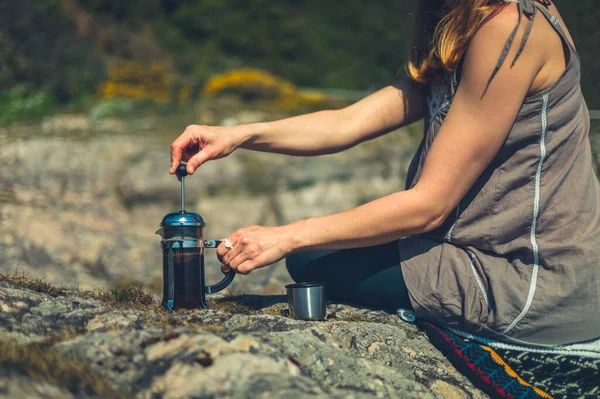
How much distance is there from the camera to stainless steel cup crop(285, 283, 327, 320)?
2494mm

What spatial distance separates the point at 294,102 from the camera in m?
10.1

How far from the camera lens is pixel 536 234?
7.46 ft

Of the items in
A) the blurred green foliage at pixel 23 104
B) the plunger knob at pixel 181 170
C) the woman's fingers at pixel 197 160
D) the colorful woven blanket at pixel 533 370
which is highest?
the blurred green foliage at pixel 23 104

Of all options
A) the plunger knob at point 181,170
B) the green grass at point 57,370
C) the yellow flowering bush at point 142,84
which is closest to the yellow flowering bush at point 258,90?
the yellow flowering bush at point 142,84

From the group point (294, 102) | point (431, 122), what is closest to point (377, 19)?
point (294, 102)

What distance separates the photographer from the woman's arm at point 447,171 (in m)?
2.12

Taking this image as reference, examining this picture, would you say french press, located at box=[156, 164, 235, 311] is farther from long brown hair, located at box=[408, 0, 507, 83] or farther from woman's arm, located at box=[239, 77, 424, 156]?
long brown hair, located at box=[408, 0, 507, 83]

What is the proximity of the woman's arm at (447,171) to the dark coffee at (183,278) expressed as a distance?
144 mm

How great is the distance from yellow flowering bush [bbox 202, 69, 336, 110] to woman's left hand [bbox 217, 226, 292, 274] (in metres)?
7.59

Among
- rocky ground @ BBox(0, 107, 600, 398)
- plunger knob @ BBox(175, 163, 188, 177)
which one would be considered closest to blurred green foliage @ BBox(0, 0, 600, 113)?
rocky ground @ BBox(0, 107, 600, 398)

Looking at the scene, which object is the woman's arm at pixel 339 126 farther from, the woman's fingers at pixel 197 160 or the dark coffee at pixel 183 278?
the dark coffee at pixel 183 278

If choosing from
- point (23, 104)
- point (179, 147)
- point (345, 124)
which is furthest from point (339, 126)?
point (23, 104)

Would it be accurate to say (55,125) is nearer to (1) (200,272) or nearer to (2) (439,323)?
(1) (200,272)

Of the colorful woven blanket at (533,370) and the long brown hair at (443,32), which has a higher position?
the long brown hair at (443,32)
